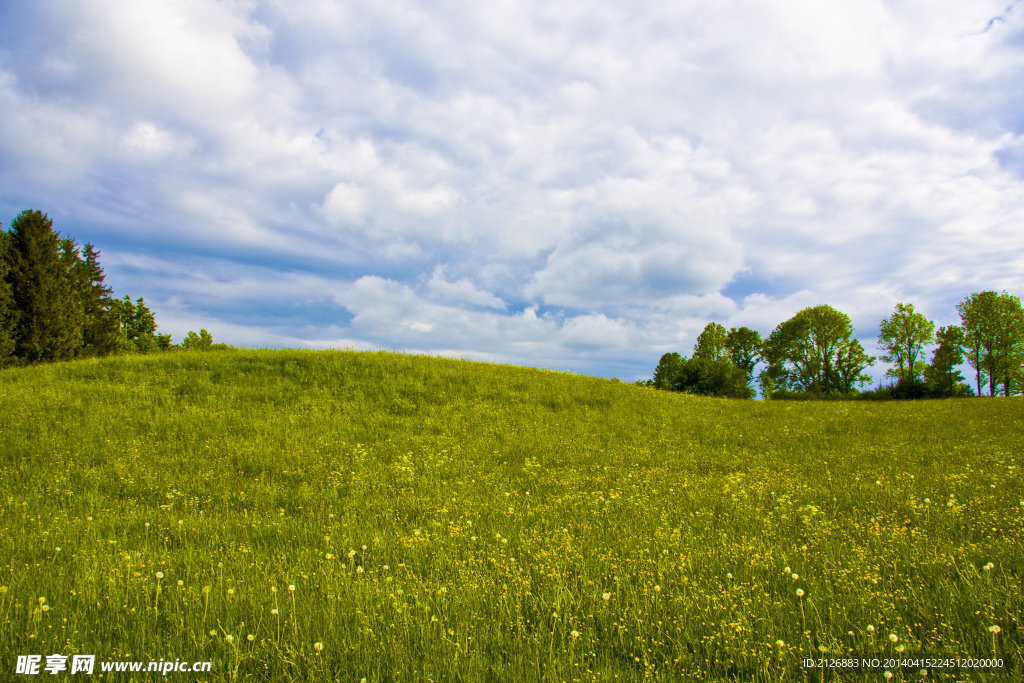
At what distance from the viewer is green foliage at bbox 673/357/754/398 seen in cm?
4084

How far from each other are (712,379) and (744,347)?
17.7 metres

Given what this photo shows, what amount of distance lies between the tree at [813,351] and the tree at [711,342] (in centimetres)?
524

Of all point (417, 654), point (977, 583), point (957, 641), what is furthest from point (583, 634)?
point (977, 583)

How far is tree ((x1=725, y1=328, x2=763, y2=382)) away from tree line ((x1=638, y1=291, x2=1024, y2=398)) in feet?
0.35

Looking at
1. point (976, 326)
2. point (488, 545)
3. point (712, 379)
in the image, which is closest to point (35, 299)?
point (488, 545)

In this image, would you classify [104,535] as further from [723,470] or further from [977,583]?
[723,470]

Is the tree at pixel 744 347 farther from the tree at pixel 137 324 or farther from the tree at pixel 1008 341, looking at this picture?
the tree at pixel 137 324

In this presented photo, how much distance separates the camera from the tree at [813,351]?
48.5m

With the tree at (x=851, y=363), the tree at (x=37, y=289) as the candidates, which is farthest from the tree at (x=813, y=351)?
the tree at (x=37, y=289)

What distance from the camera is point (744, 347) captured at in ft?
182

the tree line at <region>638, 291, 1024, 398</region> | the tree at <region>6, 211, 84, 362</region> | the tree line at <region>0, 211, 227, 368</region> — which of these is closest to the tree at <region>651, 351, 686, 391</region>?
the tree line at <region>638, 291, 1024, 398</region>

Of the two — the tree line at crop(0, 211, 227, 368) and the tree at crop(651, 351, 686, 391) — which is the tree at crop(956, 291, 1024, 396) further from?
the tree line at crop(0, 211, 227, 368)

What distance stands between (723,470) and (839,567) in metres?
6.62

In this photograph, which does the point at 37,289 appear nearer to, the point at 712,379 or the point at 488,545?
the point at 488,545
